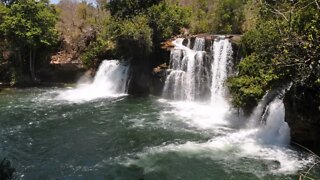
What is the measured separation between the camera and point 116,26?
93.6 ft

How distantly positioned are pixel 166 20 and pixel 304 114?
16.8m

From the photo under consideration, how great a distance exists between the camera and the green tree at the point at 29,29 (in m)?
31.2

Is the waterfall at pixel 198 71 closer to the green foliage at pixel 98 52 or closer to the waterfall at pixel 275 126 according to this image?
the waterfall at pixel 275 126

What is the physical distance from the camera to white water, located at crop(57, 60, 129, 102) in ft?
94.5

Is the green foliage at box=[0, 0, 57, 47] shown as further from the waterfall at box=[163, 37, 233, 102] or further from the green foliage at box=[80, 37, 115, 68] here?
the waterfall at box=[163, 37, 233, 102]

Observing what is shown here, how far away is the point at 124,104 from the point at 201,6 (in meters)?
15.2

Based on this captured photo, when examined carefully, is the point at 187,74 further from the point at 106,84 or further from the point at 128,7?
the point at 128,7

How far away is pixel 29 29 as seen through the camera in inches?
1246

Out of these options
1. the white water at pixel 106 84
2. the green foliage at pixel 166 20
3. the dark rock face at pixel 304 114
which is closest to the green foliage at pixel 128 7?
the green foliage at pixel 166 20

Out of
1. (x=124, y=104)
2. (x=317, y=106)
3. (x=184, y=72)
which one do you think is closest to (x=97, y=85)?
(x=124, y=104)

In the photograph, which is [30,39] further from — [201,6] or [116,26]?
[201,6]

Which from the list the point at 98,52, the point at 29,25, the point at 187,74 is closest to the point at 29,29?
the point at 29,25

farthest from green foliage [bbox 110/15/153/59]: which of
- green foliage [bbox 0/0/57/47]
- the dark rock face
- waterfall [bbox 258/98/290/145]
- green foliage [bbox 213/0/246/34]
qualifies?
the dark rock face

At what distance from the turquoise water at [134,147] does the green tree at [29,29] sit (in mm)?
9007
